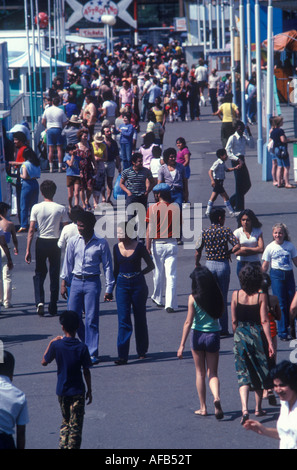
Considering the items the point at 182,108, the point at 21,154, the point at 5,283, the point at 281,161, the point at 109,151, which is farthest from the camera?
the point at 182,108

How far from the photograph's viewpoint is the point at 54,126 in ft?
77.4

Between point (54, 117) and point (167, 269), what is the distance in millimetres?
11879

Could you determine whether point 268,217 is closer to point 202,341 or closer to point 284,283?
point 284,283

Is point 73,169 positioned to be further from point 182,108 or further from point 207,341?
point 182,108

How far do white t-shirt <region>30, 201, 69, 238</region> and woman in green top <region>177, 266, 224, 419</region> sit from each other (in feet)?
13.4

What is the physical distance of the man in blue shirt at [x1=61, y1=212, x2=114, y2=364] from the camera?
1024cm

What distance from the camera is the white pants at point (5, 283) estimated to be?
12.9 m

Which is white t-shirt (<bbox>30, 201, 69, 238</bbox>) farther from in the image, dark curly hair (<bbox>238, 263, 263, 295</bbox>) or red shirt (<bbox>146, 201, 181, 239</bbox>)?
dark curly hair (<bbox>238, 263, 263, 295</bbox>)

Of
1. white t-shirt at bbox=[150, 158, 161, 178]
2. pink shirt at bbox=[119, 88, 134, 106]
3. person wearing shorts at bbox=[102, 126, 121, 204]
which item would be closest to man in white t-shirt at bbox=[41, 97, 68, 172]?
person wearing shorts at bbox=[102, 126, 121, 204]

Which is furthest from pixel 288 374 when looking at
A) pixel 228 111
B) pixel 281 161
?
pixel 228 111

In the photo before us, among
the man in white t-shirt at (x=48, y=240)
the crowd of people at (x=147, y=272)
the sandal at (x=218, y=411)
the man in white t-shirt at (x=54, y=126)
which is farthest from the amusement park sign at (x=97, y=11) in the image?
the sandal at (x=218, y=411)

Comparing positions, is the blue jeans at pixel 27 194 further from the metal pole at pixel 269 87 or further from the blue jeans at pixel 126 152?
the metal pole at pixel 269 87

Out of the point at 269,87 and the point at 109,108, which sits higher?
the point at 269,87
